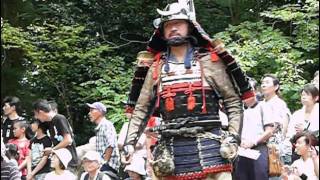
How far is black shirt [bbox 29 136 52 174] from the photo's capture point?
28.5 ft

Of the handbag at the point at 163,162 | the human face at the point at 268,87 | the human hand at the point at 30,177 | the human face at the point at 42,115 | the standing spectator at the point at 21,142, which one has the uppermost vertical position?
the human face at the point at 268,87

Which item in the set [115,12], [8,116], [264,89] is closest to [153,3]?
[115,12]

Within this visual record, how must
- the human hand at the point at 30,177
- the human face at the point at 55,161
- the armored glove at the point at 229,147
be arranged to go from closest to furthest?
the armored glove at the point at 229,147
the human face at the point at 55,161
the human hand at the point at 30,177

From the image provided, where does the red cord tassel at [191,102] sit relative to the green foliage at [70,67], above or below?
above

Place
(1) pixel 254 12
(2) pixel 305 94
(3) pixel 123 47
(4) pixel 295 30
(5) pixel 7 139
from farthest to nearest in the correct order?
1. (3) pixel 123 47
2. (1) pixel 254 12
3. (4) pixel 295 30
4. (5) pixel 7 139
5. (2) pixel 305 94

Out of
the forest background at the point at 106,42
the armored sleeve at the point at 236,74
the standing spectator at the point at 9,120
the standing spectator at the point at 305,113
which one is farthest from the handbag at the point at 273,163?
the forest background at the point at 106,42

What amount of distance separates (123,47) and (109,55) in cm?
35

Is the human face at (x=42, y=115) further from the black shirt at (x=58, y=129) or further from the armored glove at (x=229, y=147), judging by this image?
the armored glove at (x=229, y=147)

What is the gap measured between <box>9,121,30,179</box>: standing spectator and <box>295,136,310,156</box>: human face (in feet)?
13.6

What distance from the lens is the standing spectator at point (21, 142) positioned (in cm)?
979

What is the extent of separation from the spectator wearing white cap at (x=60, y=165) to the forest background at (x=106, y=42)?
3799mm

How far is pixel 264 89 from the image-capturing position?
24.8 ft

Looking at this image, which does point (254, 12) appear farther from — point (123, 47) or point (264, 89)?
point (264, 89)

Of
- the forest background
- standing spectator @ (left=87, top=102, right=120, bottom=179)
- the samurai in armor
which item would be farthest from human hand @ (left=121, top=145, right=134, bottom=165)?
the forest background
